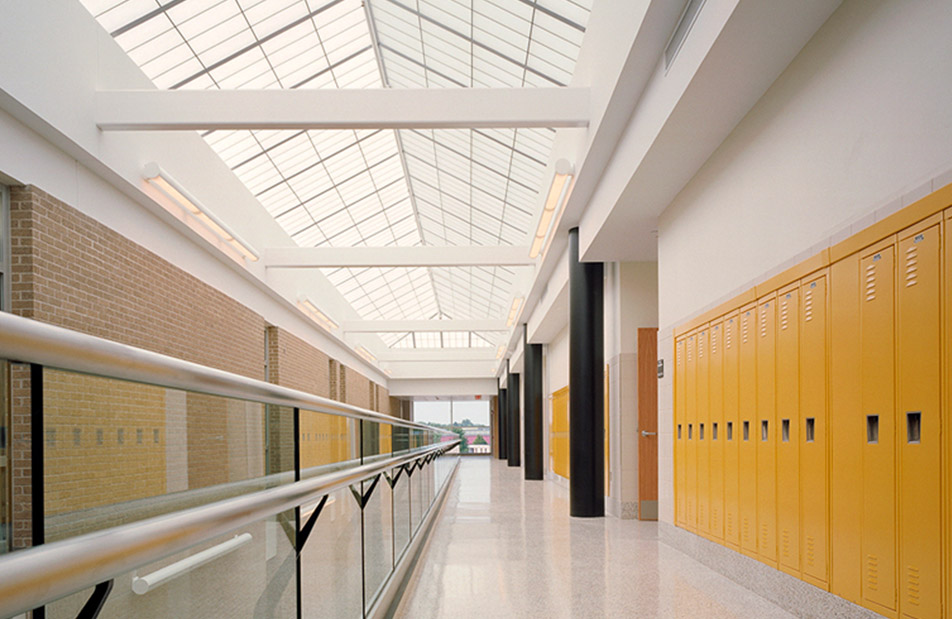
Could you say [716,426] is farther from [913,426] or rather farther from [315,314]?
[315,314]

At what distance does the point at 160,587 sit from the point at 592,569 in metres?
6.03

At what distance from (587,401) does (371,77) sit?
8.54 meters

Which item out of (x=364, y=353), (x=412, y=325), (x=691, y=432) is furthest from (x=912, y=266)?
(x=364, y=353)

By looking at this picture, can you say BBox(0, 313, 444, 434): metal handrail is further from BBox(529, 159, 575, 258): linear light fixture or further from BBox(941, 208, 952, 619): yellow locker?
BBox(529, 159, 575, 258): linear light fixture

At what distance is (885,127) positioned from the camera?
422 centimetres

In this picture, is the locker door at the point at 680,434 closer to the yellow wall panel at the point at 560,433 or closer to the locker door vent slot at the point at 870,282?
the locker door vent slot at the point at 870,282

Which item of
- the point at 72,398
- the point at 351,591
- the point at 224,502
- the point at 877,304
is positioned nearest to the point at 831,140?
the point at 877,304

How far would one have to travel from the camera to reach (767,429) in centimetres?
579

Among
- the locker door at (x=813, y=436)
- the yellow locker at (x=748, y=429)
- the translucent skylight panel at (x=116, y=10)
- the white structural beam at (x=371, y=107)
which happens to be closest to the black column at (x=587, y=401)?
the white structural beam at (x=371, y=107)

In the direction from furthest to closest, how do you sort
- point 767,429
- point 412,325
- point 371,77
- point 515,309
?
1. point 412,325
2. point 515,309
3. point 371,77
4. point 767,429

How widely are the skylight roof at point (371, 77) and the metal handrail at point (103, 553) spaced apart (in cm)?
871

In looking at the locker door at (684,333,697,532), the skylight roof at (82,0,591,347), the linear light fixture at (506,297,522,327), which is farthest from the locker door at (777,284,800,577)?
the linear light fixture at (506,297,522,327)

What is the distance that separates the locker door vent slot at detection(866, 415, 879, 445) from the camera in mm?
4112

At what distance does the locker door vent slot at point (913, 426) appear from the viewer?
371cm
